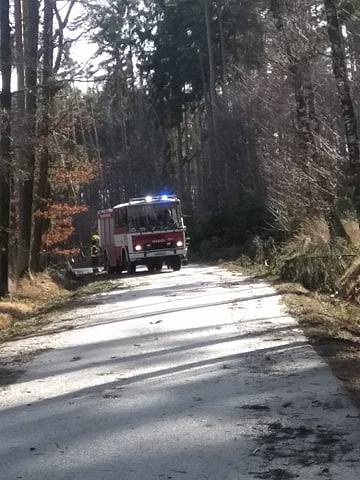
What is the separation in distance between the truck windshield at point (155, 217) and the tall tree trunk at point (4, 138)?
410 inches

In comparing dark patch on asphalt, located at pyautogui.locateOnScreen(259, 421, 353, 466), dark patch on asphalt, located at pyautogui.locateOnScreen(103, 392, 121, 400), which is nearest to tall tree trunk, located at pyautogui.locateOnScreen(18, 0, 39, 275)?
dark patch on asphalt, located at pyautogui.locateOnScreen(103, 392, 121, 400)

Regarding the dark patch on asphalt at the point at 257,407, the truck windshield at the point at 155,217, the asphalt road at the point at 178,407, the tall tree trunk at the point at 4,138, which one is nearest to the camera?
the asphalt road at the point at 178,407

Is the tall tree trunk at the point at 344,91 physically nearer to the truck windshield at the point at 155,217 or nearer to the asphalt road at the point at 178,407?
the asphalt road at the point at 178,407

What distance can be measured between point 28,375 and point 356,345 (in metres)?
4.32

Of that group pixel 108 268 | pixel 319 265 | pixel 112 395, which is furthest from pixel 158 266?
pixel 112 395

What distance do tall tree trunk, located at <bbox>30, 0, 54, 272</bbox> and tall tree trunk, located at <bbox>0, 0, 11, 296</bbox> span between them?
6.02 feet

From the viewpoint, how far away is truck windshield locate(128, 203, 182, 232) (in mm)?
29797

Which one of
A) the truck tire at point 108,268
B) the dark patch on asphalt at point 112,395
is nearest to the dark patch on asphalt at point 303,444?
the dark patch on asphalt at point 112,395

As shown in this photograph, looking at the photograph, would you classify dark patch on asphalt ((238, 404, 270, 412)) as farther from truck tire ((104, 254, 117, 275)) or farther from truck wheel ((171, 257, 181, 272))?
truck tire ((104, 254, 117, 275))

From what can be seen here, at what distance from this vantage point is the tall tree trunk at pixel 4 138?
56.1 ft

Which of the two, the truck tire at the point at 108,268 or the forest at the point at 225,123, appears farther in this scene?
the truck tire at the point at 108,268

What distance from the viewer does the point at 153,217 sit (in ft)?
98.4

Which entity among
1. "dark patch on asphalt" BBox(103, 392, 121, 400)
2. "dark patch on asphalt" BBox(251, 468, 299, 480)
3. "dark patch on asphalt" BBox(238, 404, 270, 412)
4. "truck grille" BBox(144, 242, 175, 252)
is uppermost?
"truck grille" BBox(144, 242, 175, 252)

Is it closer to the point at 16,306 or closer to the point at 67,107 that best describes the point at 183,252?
the point at 67,107
